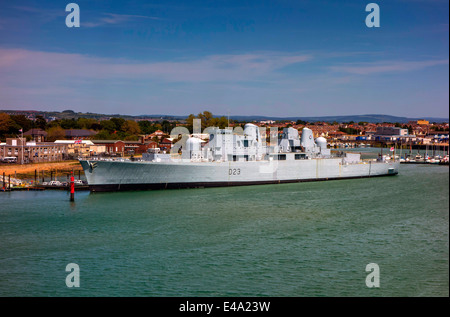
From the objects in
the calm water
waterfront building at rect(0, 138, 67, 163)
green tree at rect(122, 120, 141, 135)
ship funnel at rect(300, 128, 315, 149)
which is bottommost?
the calm water

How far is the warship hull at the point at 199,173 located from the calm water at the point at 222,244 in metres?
1.61

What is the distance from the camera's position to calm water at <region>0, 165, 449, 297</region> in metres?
13.4

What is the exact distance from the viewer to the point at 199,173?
31219 millimetres

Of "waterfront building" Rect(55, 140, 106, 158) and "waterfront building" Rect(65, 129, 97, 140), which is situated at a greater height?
"waterfront building" Rect(65, 129, 97, 140)

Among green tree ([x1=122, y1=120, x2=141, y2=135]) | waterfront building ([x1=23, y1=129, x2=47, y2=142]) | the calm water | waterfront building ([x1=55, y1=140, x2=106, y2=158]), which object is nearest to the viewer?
the calm water

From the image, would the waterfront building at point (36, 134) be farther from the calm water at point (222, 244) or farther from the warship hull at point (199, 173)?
the warship hull at point (199, 173)

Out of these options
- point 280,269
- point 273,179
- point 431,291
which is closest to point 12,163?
point 273,179

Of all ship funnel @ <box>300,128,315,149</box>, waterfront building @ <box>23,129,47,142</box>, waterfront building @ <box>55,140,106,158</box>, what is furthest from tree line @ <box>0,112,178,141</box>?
ship funnel @ <box>300,128,315,149</box>

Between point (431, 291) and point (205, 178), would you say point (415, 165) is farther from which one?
point (431, 291)

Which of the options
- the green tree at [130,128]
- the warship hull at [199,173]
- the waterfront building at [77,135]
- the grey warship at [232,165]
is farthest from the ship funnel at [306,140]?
the green tree at [130,128]

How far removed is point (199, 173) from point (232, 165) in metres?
2.87

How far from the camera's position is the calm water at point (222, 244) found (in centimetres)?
1339

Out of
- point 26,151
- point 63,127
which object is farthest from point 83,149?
point 63,127

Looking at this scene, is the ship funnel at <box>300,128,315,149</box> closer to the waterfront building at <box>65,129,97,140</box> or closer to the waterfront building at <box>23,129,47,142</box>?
the waterfront building at <box>65,129,97,140</box>
